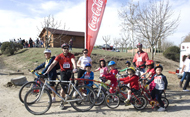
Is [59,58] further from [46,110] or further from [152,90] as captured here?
[152,90]

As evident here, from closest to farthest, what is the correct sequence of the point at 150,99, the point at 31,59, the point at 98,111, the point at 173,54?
1. the point at 98,111
2. the point at 150,99
3. the point at 31,59
4. the point at 173,54

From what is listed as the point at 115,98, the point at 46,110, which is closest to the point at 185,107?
the point at 115,98

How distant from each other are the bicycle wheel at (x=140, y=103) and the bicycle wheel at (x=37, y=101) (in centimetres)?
259

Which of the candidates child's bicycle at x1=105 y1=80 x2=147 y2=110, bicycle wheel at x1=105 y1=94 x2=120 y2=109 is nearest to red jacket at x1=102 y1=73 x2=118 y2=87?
child's bicycle at x1=105 y1=80 x2=147 y2=110

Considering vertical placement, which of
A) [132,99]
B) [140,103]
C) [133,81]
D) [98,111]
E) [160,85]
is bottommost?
[98,111]

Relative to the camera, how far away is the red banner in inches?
261

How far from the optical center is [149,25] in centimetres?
1191

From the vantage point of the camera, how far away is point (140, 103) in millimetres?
4516

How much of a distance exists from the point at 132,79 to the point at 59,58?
2428 mm

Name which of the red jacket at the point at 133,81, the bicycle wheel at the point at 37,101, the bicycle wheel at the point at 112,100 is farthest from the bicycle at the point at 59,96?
the red jacket at the point at 133,81

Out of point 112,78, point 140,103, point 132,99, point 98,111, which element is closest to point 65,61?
point 112,78

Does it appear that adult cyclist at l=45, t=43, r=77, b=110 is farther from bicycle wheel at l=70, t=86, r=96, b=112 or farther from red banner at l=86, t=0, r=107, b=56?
red banner at l=86, t=0, r=107, b=56

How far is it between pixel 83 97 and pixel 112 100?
0.99 metres

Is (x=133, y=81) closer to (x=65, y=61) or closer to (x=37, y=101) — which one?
(x=65, y=61)
